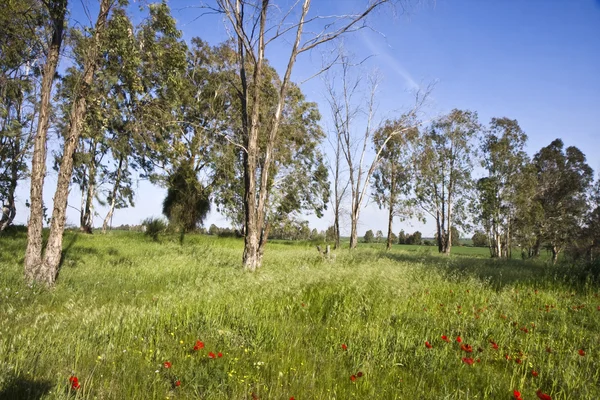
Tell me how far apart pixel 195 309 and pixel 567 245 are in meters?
46.7

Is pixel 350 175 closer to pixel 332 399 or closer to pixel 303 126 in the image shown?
pixel 303 126

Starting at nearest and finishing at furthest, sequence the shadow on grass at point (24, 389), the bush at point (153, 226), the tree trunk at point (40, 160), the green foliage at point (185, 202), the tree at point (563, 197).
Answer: the shadow on grass at point (24, 389), the tree trunk at point (40, 160), the bush at point (153, 226), the green foliage at point (185, 202), the tree at point (563, 197)

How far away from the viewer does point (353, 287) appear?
6703 millimetres

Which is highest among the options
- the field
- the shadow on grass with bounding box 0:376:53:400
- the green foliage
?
the green foliage

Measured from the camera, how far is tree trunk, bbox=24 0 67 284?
298 inches

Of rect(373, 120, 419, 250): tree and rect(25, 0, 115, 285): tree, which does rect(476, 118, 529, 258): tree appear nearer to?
rect(373, 120, 419, 250): tree

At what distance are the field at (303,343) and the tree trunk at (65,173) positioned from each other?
2.76 ft

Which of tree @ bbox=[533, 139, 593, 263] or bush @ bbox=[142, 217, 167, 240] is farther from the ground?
tree @ bbox=[533, 139, 593, 263]

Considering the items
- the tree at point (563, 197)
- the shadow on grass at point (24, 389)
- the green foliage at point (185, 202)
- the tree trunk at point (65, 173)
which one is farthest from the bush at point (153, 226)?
the tree at point (563, 197)

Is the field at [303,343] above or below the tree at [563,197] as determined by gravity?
below

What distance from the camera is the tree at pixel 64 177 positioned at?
7.47 metres

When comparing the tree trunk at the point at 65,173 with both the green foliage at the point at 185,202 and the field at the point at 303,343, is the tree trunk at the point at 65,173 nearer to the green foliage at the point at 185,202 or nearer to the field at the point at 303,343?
the field at the point at 303,343

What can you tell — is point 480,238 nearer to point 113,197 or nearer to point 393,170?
point 393,170

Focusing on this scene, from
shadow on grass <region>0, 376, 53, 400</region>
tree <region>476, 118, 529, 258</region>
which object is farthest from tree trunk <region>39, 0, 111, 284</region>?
tree <region>476, 118, 529, 258</region>
